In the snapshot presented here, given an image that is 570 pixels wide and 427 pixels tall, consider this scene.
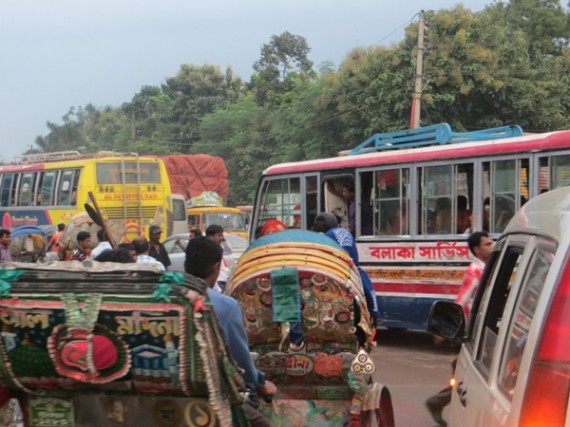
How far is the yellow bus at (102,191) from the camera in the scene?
76.3ft

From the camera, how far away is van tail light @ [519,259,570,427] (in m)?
2.17

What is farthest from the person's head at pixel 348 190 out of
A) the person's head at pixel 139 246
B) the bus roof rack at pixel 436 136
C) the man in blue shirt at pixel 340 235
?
the man in blue shirt at pixel 340 235

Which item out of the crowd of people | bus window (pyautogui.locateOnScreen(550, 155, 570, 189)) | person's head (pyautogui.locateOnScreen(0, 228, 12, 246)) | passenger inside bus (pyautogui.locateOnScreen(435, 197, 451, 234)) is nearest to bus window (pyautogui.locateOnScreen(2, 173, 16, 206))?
the crowd of people

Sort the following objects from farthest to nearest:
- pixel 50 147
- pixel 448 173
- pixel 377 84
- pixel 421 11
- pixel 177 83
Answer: pixel 50 147
pixel 177 83
pixel 377 84
pixel 421 11
pixel 448 173

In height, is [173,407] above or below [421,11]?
below

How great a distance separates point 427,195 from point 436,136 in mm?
898

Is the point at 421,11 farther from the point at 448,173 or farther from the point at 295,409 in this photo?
the point at 295,409

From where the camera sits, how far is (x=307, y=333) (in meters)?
5.48

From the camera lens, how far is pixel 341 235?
7.95 meters

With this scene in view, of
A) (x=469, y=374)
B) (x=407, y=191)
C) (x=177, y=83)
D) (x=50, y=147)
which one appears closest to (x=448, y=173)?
(x=407, y=191)

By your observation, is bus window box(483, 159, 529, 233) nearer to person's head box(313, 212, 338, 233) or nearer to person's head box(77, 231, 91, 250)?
person's head box(313, 212, 338, 233)

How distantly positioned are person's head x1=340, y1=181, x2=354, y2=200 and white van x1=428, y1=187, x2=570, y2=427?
7974 mm

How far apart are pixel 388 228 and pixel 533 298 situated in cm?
885

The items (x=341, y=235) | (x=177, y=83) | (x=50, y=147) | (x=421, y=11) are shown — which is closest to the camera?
(x=341, y=235)
